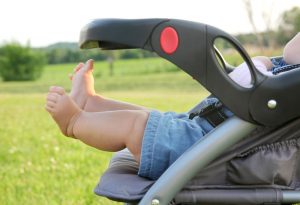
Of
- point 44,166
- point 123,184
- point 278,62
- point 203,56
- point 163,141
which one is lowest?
point 44,166

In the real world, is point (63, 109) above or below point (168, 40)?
below

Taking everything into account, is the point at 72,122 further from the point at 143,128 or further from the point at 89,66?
the point at 89,66

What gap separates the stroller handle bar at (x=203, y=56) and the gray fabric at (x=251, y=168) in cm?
12

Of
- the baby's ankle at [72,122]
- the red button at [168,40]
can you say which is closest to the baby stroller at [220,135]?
the red button at [168,40]

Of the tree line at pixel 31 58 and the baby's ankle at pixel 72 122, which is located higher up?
the baby's ankle at pixel 72 122

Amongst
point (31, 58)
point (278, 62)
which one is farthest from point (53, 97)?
point (31, 58)

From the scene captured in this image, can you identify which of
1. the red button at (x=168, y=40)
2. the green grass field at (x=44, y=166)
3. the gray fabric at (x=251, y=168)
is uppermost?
the red button at (x=168, y=40)

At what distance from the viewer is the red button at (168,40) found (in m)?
1.36

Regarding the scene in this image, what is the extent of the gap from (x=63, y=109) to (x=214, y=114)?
17.8 inches

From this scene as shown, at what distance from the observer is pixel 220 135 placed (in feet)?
4.80

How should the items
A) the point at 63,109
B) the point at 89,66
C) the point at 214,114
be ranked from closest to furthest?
the point at 214,114
the point at 63,109
the point at 89,66

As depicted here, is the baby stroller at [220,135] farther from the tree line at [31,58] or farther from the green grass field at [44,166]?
the tree line at [31,58]

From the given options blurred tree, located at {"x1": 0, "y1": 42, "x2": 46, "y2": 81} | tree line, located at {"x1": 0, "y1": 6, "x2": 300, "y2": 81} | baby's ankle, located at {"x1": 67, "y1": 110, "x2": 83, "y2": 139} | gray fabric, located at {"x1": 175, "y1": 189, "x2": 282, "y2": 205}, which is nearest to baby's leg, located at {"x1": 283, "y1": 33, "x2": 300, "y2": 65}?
gray fabric, located at {"x1": 175, "y1": 189, "x2": 282, "y2": 205}

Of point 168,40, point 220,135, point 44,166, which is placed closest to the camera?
point 168,40
